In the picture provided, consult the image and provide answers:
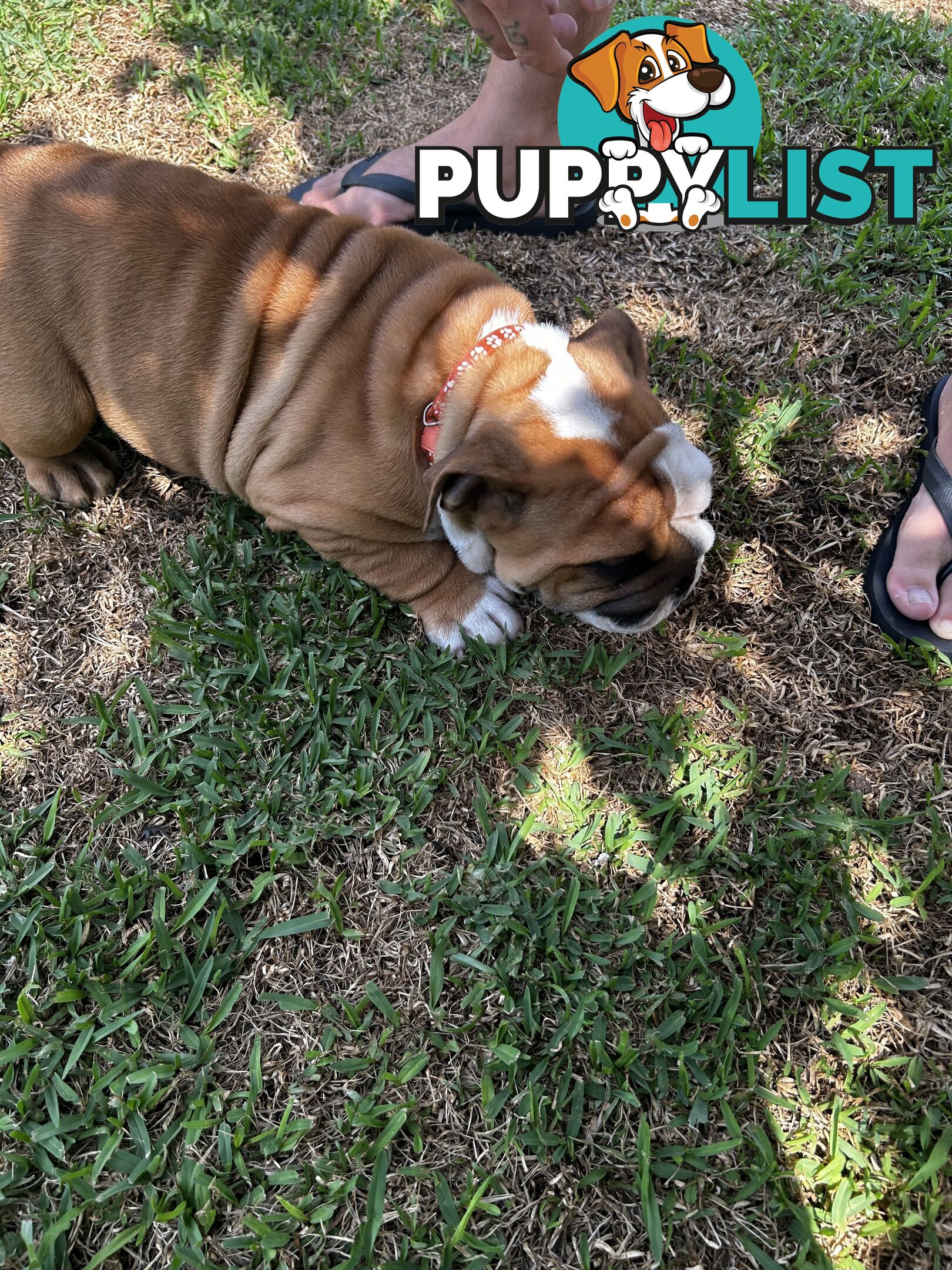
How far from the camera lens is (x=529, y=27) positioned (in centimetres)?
286

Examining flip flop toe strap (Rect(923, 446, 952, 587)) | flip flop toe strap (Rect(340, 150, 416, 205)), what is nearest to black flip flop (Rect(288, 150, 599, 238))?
flip flop toe strap (Rect(340, 150, 416, 205))

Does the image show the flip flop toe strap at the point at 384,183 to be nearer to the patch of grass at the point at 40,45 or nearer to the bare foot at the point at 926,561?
the patch of grass at the point at 40,45

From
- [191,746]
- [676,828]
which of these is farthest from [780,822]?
[191,746]

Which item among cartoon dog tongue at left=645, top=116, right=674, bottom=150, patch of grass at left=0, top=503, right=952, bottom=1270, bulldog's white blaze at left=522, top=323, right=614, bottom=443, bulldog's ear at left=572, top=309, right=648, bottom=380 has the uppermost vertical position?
cartoon dog tongue at left=645, top=116, right=674, bottom=150

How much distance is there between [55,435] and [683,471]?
243cm

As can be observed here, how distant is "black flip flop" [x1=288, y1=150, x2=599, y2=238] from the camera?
3873 millimetres

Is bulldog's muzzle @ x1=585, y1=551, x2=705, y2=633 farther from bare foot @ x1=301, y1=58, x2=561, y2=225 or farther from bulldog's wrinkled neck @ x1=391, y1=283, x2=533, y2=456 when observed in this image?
bare foot @ x1=301, y1=58, x2=561, y2=225

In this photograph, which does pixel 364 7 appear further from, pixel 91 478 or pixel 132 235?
pixel 91 478

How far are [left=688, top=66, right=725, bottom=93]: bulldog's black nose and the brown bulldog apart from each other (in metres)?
2.09

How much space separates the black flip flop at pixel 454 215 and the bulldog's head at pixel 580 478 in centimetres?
150

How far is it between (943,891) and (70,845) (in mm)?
3016

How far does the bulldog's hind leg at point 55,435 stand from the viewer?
2.95 meters

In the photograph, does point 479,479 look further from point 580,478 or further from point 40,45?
point 40,45

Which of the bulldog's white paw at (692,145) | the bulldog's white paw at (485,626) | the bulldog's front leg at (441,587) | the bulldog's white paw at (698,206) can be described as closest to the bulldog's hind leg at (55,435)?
the bulldog's front leg at (441,587)
